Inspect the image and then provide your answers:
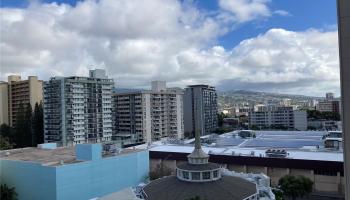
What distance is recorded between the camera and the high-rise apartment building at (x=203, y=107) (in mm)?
73350

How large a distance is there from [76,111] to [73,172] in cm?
2600

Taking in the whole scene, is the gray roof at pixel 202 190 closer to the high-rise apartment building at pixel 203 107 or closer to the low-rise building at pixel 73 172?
the low-rise building at pixel 73 172

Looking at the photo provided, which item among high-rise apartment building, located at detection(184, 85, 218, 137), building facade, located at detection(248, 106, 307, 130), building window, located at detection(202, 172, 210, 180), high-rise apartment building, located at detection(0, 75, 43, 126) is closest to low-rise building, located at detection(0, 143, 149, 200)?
building window, located at detection(202, 172, 210, 180)

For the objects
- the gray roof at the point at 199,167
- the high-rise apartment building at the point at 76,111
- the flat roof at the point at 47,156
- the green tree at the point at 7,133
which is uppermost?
the high-rise apartment building at the point at 76,111

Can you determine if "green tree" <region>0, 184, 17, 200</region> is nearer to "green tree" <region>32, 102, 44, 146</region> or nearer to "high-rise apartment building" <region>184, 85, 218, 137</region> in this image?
"green tree" <region>32, 102, 44, 146</region>

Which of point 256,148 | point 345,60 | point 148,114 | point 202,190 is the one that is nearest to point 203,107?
point 148,114

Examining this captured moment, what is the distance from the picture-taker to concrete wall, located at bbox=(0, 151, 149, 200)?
23.2m

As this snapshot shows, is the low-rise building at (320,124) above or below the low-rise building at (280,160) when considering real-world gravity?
above

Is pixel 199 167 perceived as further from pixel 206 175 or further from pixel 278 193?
pixel 278 193

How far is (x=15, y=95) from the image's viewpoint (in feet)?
215

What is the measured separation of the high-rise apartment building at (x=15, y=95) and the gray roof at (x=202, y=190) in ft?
160

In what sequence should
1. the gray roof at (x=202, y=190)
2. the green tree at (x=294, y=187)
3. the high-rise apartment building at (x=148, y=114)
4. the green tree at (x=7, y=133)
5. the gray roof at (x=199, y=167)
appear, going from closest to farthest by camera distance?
the gray roof at (x=202, y=190) → the gray roof at (x=199, y=167) → the green tree at (x=294, y=187) → the green tree at (x=7, y=133) → the high-rise apartment building at (x=148, y=114)

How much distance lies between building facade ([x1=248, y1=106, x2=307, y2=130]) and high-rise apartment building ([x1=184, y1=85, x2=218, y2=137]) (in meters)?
16.0

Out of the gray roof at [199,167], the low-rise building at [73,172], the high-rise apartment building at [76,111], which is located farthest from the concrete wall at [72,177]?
the high-rise apartment building at [76,111]
